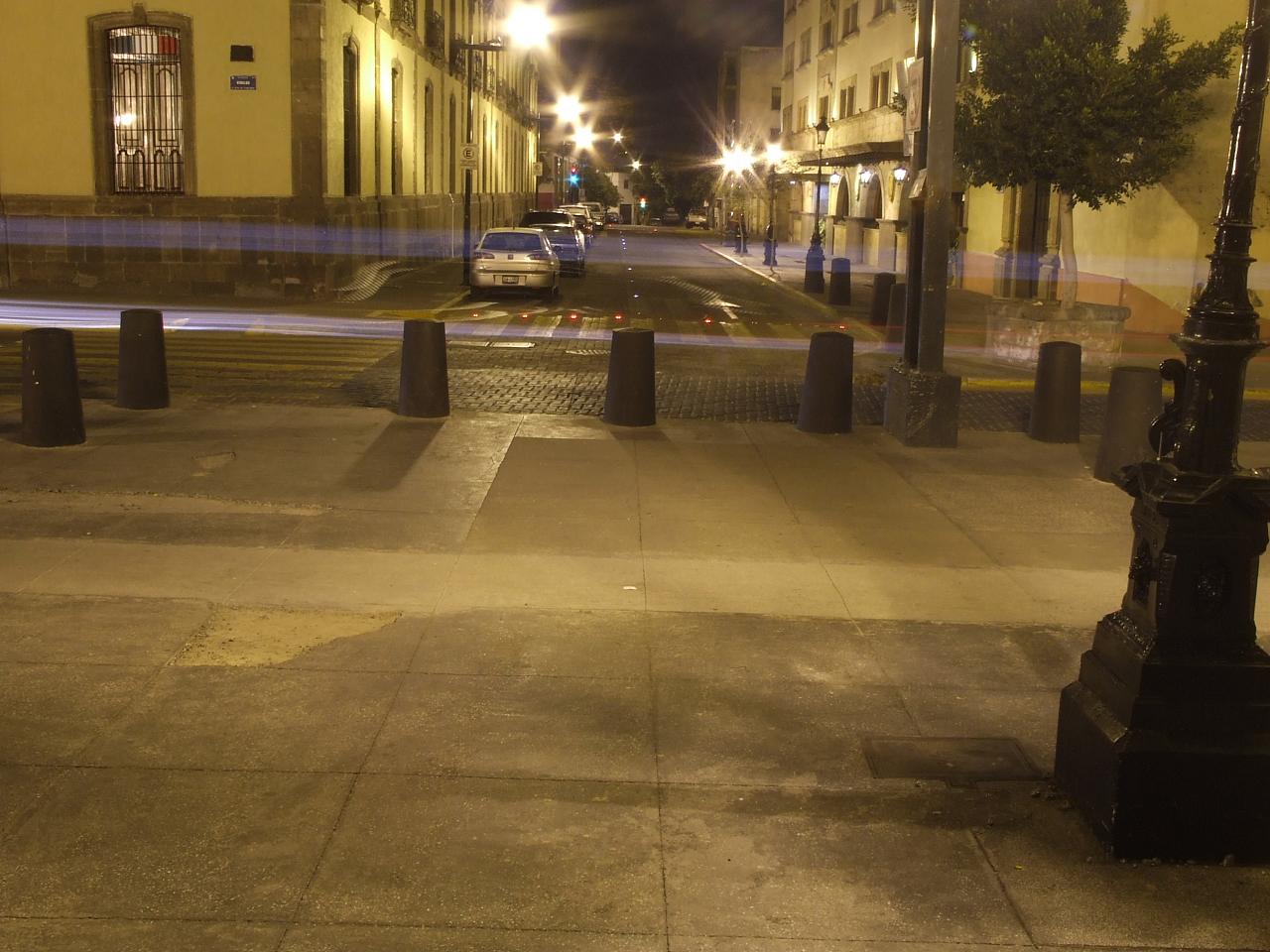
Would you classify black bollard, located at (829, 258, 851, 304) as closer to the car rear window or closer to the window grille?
the car rear window

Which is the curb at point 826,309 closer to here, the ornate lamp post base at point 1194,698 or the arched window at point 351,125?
the arched window at point 351,125

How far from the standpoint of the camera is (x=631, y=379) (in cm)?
1241

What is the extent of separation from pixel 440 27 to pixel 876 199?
52.7 ft

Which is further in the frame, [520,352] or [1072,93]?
[520,352]

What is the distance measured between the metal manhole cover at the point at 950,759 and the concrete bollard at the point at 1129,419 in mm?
5976

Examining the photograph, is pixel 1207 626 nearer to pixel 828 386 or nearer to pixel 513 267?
pixel 828 386

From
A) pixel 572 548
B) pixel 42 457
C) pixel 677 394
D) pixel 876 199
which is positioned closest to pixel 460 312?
pixel 677 394

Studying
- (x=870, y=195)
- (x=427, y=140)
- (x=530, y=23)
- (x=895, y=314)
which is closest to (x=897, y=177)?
(x=870, y=195)

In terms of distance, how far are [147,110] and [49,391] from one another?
16845mm

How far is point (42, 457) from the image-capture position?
10406 millimetres

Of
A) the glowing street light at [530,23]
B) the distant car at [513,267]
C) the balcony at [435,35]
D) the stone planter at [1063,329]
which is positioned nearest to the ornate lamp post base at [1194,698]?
the stone planter at [1063,329]

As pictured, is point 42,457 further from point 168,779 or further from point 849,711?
point 849,711

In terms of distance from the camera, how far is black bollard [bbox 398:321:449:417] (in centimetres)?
1248

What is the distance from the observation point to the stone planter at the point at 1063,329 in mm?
18391
